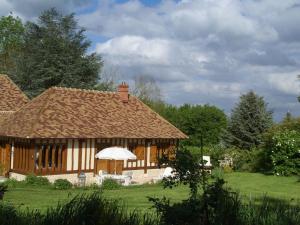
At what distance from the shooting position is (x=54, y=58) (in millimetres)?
38312

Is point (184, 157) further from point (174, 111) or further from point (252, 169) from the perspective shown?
point (174, 111)

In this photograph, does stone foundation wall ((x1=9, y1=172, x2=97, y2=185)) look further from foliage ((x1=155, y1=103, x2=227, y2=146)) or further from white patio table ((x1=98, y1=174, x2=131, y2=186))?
foliage ((x1=155, y1=103, x2=227, y2=146))

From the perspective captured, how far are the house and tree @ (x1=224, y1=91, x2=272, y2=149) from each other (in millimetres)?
7325

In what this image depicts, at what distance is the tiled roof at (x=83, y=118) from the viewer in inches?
940

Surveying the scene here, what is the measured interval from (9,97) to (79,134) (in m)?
8.94

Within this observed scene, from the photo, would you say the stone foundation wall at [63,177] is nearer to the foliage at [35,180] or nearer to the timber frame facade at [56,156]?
the timber frame facade at [56,156]

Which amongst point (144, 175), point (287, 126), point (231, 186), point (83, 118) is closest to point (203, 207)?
point (231, 186)

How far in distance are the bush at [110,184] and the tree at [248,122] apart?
1574 centimetres

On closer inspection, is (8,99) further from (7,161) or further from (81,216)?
(81,216)

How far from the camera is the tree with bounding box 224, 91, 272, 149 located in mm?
35375

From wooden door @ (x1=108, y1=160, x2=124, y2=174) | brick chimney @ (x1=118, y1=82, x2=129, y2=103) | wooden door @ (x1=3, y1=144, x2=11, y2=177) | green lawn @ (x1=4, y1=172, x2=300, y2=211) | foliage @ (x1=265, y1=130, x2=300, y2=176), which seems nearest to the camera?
green lawn @ (x1=4, y1=172, x2=300, y2=211)

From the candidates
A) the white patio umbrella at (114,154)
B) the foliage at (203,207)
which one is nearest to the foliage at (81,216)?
the foliage at (203,207)

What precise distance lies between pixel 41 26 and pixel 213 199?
36.1 metres

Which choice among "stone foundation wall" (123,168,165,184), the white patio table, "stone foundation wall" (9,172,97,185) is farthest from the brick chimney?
the white patio table
